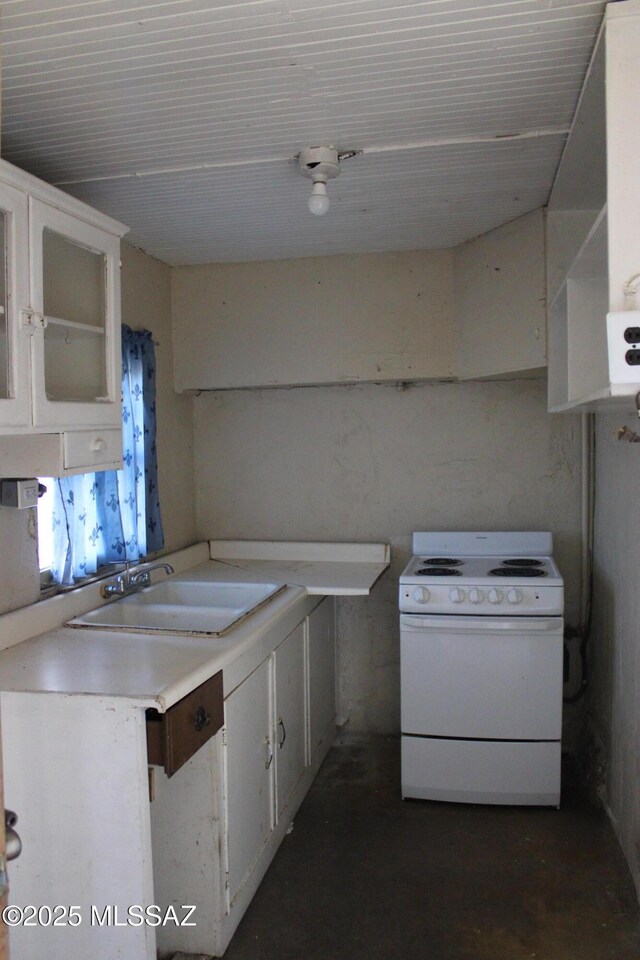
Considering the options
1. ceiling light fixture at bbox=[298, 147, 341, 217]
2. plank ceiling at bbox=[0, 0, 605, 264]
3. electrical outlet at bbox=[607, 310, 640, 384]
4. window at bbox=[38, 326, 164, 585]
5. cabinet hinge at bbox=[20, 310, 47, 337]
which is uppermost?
plank ceiling at bbox=[0, 0, 605, 264]

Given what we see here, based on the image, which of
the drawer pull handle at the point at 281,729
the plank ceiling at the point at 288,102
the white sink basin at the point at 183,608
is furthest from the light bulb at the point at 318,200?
the drawer pull handle at the point at 281,729

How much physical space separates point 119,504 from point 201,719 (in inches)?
43.2

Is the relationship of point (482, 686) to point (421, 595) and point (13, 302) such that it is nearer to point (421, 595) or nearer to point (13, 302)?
point (421, 595)

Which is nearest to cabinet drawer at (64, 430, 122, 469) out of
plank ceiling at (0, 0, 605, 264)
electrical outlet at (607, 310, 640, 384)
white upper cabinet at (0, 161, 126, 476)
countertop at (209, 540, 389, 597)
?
white upper cabinet at (0, 161, 126, 476)

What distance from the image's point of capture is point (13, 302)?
5.89 ft

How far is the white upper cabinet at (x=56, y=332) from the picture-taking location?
5.89 ft

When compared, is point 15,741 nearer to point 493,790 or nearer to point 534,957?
point 534,957

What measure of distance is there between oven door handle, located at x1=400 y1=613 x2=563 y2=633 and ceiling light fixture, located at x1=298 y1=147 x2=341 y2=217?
155cm

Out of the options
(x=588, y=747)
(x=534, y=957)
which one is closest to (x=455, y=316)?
(x=588, y=747)

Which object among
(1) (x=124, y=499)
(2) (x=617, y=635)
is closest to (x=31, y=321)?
(1) (x=124, y=499)

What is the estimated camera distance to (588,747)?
323 cm

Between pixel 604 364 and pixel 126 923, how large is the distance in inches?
78.6

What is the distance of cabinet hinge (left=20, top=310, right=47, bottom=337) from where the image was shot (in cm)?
182

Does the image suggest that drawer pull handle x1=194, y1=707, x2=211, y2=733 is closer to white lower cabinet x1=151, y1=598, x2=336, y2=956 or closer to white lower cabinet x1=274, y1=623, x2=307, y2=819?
white lower cabinet x1=151, y1=598, x2=336, y2=956
